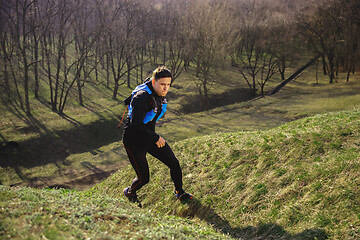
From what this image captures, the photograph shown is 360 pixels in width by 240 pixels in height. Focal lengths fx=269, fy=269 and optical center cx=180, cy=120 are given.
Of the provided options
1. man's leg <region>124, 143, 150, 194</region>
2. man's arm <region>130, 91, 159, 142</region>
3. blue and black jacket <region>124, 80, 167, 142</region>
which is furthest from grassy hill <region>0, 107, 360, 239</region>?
man's arm <region>130, 91, 159, 142</region>

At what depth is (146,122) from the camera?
6523mm

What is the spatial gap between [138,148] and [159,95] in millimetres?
1419

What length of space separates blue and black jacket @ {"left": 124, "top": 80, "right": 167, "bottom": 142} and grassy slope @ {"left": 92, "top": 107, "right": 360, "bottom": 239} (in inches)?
104

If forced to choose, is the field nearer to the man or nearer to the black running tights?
the black running tights

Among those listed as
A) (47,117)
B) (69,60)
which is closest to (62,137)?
(47,117)

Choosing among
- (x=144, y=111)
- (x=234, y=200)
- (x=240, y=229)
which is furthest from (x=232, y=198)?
(x=144, y=111)

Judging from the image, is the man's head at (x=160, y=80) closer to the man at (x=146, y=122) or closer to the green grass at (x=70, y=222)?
the man at (x=146, y=122)

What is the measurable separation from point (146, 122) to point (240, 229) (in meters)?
3.47

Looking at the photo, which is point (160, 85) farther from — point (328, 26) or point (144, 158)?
point (328, 26)

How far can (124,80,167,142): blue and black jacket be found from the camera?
6180 mm

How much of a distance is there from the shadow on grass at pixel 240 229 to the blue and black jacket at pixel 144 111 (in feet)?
8.04

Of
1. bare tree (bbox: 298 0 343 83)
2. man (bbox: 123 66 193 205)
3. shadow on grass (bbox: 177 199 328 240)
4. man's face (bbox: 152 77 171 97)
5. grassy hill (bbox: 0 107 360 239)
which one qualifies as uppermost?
bare tree (bbox: 298 0 343 83)

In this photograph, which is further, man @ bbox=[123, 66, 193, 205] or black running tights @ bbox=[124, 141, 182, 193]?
black running tights @ bbox=[124, 141, 182, 193]

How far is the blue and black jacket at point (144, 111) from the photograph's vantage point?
618cm
